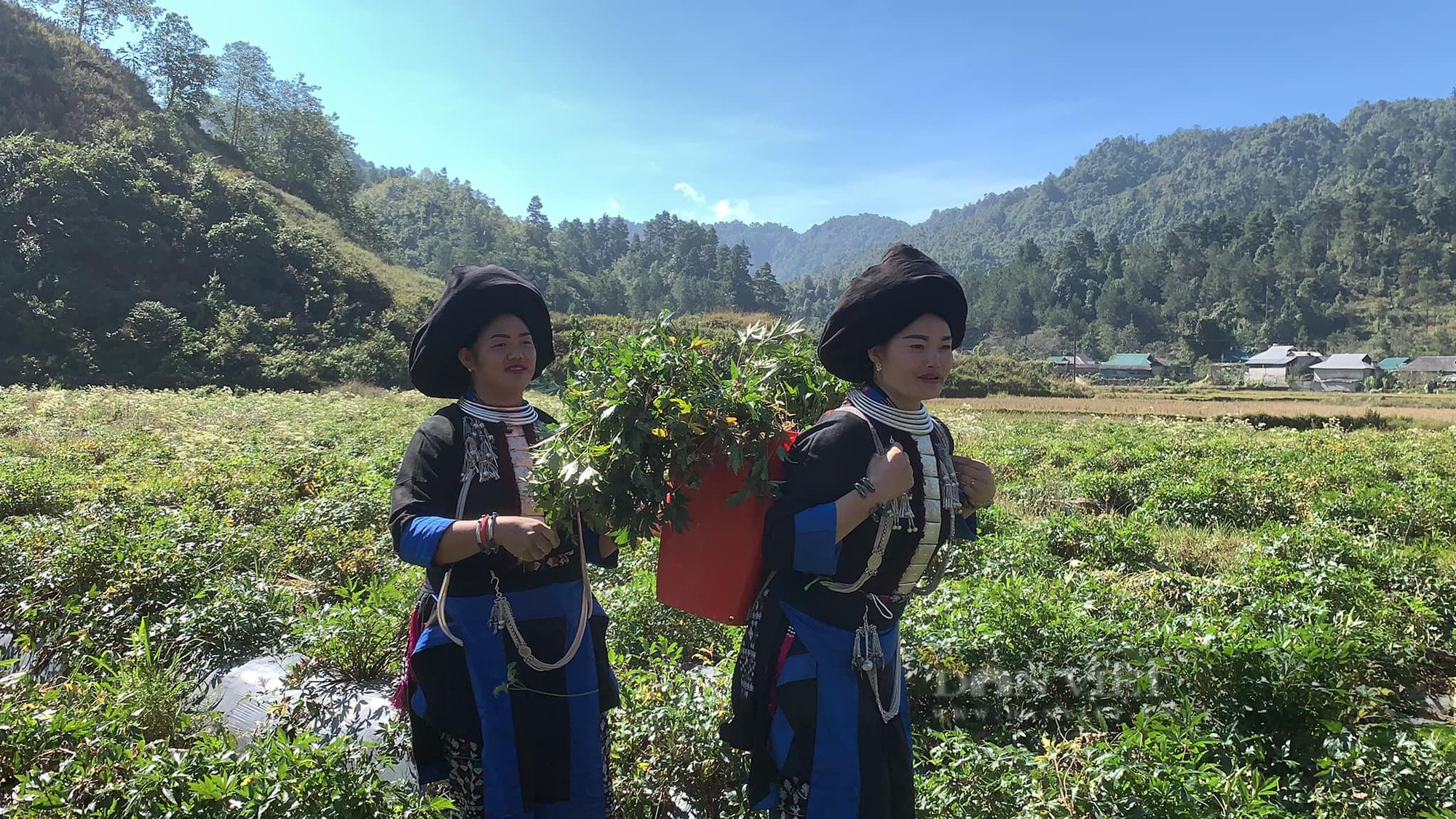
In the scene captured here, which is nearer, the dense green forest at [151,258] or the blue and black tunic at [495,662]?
the blue and black tunic at [495,662]

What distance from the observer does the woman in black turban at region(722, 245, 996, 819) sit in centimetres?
178

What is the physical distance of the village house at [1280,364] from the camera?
58719mm

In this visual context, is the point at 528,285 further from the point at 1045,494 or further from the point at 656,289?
the point at 656,289

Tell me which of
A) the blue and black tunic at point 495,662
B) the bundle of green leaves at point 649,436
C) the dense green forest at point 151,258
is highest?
the dense green forest at point 151,258

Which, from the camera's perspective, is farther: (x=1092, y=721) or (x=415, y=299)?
(x=415, y=299)

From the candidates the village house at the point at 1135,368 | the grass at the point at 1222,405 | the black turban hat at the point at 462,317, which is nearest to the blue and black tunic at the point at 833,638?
the black turban hat at the point at 462,317

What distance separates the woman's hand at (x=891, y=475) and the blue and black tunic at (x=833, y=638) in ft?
0.22

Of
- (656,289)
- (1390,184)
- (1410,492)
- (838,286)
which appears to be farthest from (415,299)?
(1390,184)

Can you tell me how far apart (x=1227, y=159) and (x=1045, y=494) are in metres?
229

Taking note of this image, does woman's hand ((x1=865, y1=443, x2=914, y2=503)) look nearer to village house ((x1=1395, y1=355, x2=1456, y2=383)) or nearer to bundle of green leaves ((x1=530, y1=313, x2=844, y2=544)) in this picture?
bundle of green leaves ((x1=530, y1=313, x2=844, y2=544))

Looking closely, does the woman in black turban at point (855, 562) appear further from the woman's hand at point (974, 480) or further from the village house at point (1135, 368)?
the village house at point (1135, 368)

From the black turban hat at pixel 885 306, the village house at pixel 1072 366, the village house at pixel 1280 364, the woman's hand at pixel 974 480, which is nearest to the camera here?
the black turban hat at pixel 885 306

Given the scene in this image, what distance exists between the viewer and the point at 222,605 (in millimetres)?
3766

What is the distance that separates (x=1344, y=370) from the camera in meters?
59.1
